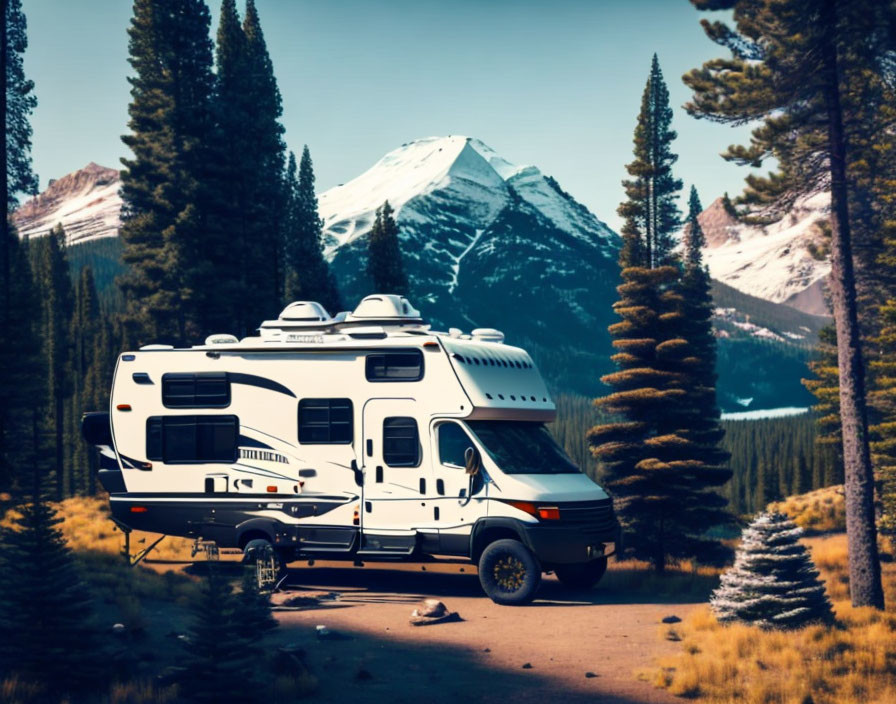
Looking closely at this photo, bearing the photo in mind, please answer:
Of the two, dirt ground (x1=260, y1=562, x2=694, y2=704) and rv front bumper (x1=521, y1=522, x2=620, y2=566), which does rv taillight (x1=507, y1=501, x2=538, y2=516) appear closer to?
rv front bumper (x1=521, y1=522, x2=620, y2=566)

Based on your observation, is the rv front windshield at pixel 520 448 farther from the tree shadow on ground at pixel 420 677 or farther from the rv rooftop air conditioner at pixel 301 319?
the tree shadow on ground at pixel 420 677

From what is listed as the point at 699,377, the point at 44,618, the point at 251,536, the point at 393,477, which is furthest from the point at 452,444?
the point at 699,377

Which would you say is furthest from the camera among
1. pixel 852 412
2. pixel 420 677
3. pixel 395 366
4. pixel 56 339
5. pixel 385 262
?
pixel 56 339

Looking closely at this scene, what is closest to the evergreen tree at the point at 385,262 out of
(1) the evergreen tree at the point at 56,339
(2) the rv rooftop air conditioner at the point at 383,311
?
(1) the evergreen tree at the point at 56,339

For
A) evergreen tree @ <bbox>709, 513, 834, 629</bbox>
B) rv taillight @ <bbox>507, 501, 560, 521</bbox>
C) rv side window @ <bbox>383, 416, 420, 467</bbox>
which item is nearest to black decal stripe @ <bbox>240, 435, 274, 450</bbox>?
rv side window @ <bbox>383, 416, 420, 467</bbox>

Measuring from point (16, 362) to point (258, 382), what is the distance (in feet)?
58.9

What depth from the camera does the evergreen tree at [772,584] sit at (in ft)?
48.8

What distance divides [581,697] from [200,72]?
29.3 meters

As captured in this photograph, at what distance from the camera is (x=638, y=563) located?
23453 mm

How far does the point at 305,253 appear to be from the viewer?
55969mm

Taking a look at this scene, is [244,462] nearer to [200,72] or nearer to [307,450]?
[307,450]

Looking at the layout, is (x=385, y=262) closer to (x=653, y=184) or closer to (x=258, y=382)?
(x=653, y=184)

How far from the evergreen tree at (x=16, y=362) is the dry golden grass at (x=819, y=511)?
83.7 feet

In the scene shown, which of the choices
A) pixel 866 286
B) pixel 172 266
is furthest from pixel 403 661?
pixel 866 286
